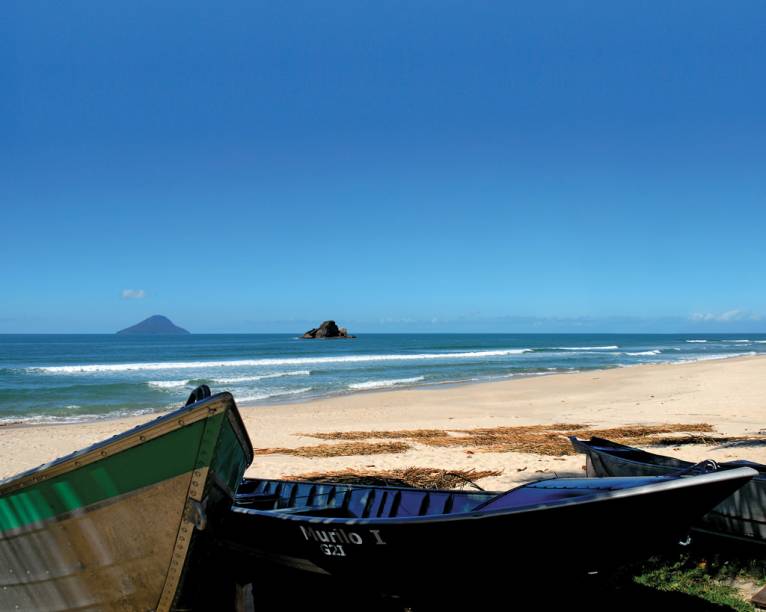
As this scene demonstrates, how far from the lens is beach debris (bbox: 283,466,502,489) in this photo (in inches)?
391

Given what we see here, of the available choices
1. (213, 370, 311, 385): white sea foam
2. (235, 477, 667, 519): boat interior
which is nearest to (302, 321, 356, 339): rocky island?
(213, 370, 311, 385): white sea foam

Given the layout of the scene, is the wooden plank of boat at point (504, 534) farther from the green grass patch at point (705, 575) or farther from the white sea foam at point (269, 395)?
the white sea foam at point (269, 395)

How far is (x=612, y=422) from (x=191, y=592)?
16255mm

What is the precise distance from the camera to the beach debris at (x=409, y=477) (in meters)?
9.94

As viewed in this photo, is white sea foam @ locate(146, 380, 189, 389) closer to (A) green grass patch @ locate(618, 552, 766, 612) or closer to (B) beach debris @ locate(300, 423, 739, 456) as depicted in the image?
(B) beach debris @ locate(300, 423, 739, 456)

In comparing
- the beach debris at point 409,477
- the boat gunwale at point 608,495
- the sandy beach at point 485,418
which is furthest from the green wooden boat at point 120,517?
the sandy beach at point 485,418

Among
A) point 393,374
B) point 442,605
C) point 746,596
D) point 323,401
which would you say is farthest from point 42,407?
point 746,596

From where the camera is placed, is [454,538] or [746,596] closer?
[454,538]

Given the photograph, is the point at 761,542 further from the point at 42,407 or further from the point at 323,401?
the point at 42,407

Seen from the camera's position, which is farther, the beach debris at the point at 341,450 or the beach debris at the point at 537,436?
the beach debris at the point at 341,450

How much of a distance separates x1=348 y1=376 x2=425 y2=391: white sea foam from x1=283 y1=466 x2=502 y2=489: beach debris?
21.1 m

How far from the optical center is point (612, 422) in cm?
1847

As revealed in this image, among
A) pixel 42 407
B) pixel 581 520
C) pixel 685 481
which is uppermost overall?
pixel 685 481

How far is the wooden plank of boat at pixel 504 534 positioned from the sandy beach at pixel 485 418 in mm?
4948
